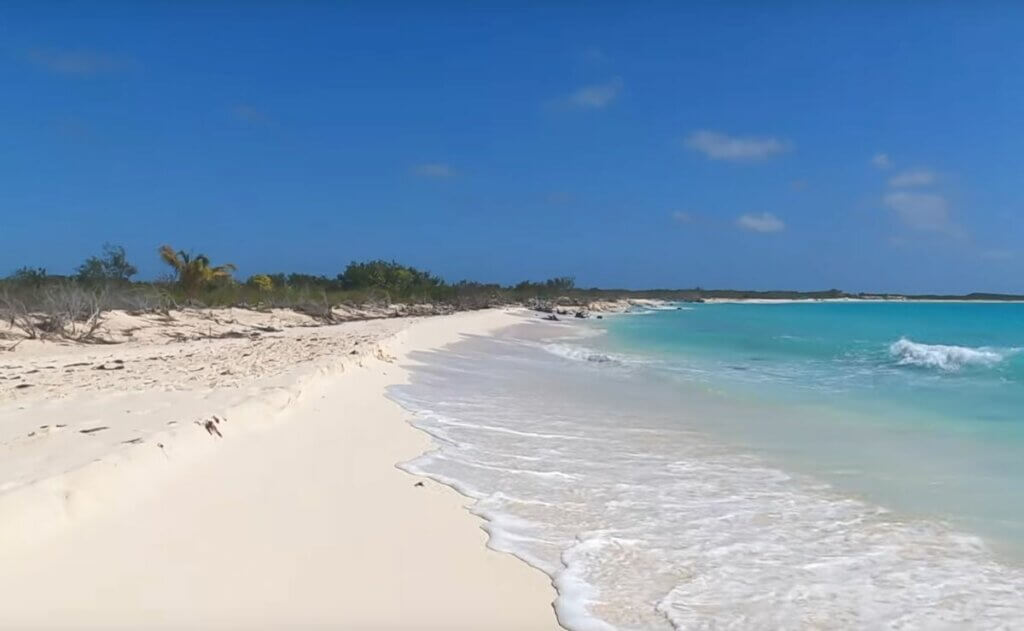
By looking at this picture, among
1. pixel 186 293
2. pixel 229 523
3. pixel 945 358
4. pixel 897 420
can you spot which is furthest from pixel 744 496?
pixel 186 293

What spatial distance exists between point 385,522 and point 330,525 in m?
0.33

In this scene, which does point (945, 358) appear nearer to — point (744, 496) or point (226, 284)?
point (744, 496)

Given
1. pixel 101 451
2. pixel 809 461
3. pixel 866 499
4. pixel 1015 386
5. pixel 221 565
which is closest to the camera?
pixel 221 565

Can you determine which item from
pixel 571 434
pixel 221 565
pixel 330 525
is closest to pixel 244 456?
pixel 330 525

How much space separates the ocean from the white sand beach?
435 mm

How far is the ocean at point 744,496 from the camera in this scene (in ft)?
11.1

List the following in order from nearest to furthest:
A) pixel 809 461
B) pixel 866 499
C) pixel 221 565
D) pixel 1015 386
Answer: pixel 221 565
pixel 866 499
pixel 809 461
pixel 1015 386

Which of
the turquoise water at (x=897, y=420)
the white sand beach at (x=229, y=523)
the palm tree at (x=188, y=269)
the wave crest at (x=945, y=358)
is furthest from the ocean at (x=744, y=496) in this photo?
the palm tree at (x=188, y=269)

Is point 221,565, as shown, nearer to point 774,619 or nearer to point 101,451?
point 101,451

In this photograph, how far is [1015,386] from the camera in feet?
43.5

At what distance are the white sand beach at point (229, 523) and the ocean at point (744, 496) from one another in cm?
44

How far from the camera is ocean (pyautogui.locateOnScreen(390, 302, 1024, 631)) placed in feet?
11.1

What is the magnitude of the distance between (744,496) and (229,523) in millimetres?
3519

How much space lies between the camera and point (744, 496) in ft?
17.0
